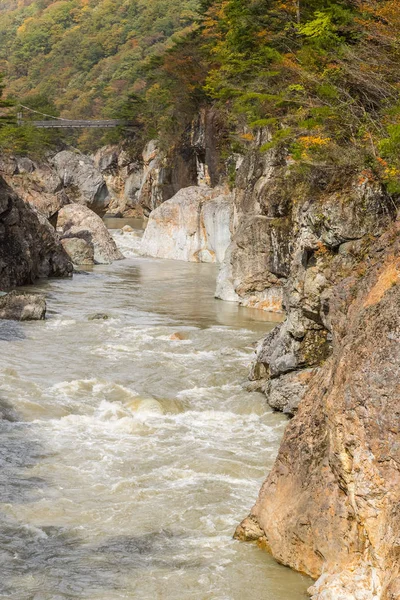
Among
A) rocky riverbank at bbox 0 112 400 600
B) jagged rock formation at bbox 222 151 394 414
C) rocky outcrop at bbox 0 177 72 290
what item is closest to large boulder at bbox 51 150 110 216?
rocky outcrop at bbox 0 177 72 290

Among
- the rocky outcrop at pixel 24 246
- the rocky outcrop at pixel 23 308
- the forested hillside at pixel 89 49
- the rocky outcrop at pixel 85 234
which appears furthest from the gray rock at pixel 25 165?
the forested hillside at pixel 89 49

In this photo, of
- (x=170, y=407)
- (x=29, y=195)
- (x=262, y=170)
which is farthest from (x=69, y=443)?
(x=29, y=195)

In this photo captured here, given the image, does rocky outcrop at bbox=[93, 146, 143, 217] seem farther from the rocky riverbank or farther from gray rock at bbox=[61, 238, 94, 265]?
the rocky riverbank

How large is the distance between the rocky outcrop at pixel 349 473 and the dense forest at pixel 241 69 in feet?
13.6

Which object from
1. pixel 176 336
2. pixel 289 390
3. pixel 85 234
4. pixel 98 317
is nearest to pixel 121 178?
pixel 85 234

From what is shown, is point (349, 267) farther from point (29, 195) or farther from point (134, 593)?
point (29, 195)

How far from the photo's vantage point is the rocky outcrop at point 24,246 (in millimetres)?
27047

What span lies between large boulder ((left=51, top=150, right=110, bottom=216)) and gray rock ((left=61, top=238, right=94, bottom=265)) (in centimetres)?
1390

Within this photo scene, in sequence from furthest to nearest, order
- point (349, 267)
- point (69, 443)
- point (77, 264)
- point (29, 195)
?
point (29, 195) → point (77, 264) → point (349, 267) → point (69, 443)

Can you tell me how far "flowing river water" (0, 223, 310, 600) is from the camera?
711 cm

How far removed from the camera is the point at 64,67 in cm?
11019

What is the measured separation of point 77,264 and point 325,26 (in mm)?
18881

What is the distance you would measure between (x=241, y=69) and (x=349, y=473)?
73.2 feet

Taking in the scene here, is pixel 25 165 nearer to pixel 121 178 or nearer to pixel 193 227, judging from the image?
pixel 193 227
